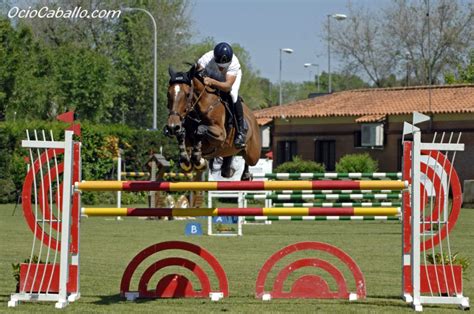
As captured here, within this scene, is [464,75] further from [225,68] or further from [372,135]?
[225,68]

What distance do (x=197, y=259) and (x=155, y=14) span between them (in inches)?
1981

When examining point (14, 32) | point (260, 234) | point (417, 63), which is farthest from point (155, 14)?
point (260, 234)

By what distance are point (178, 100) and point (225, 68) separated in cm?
117

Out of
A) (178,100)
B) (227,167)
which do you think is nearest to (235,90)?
(227,167)

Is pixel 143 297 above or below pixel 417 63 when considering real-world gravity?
below

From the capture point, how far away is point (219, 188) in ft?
31.6

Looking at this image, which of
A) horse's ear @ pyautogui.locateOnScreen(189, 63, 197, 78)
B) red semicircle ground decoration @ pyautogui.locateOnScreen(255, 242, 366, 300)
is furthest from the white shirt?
red semicircle ground decoration @ pyautogui.locateOnScreen(255, 242, 366, 300)

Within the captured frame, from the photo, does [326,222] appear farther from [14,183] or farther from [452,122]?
[452,122]

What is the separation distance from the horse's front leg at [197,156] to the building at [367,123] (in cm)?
3305

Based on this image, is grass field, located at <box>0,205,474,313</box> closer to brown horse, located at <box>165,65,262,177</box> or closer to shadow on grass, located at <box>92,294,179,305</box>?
shadow on grass, located at <box>92,294,179,305</box>

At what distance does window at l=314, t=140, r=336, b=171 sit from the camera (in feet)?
159

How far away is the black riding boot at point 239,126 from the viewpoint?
37.2 feet

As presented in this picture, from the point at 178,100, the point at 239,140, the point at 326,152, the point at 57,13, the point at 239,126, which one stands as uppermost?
the point at 57,13

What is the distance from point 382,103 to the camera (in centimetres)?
4909
